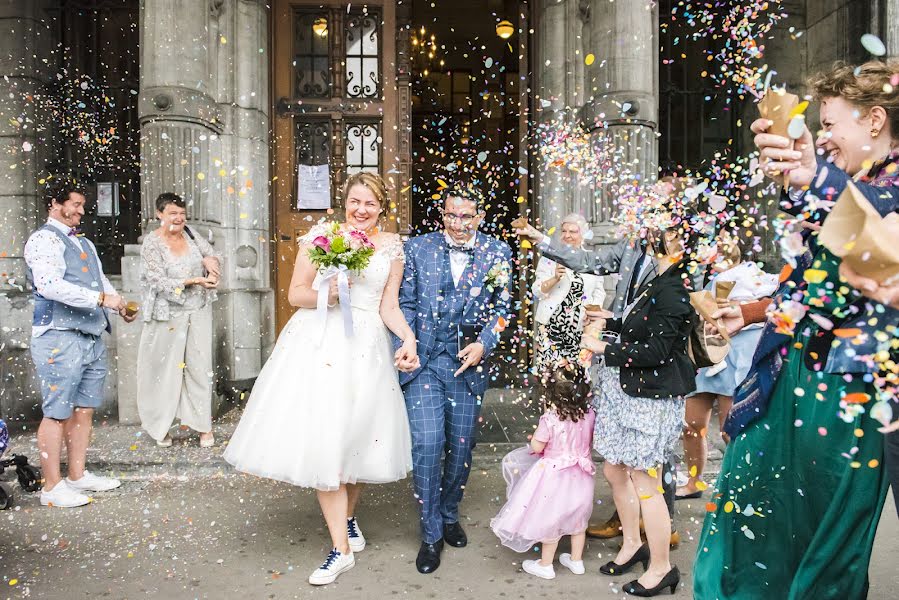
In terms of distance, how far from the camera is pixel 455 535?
4188 mm

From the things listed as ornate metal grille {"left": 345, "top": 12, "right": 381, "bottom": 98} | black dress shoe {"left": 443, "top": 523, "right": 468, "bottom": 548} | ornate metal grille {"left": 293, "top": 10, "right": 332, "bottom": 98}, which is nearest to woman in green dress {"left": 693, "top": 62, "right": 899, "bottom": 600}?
black dress shoe {"left": 443, "top": 523, "right": 468, "bottom": 548}

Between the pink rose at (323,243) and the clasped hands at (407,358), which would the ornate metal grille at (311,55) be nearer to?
the pink rose at (323,243)

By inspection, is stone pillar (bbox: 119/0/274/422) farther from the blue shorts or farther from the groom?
the groom

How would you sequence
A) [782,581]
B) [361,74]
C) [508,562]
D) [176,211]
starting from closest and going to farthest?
1. [782,581]
2. [508,562]
3. [176,211]
4. [361,74]

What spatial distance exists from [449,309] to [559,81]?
4497 millimetres

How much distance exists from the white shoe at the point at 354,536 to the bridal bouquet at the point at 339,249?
5.12 feet

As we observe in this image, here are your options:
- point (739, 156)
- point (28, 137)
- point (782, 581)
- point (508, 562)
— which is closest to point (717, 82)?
point (739, 156)

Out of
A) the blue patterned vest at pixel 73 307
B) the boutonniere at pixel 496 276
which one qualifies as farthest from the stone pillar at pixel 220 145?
the boutonniere at pixel 496 276

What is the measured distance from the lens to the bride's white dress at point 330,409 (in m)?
3.66

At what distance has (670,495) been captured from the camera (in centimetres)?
407

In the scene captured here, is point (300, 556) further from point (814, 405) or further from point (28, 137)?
point (28, 137)

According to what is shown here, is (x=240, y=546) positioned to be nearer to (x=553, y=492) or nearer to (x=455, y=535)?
(x=455, y=535)

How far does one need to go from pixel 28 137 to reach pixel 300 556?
6.24 metres

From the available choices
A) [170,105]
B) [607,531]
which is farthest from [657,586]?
[170,105]
